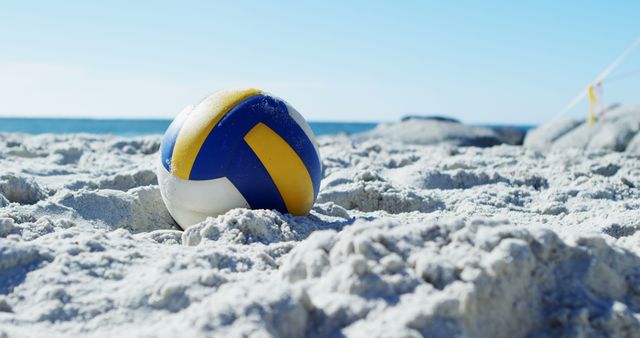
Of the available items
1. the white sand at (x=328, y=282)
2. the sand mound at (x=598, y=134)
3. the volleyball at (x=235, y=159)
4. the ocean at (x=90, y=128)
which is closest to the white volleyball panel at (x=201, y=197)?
the volleyball at (x=235, y=159)

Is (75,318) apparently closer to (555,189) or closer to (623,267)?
(623,267)

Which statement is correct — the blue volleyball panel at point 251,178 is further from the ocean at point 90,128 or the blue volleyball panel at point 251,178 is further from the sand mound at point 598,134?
the ocean at point 90,128

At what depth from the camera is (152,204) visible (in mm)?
4215

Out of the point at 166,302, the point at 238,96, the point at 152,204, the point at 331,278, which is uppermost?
the point at 238,96

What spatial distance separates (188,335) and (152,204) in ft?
8.32

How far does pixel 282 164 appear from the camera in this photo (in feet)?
11.8

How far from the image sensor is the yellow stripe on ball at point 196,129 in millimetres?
3566

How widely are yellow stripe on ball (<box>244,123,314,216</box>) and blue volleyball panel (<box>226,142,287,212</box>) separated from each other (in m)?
0.03

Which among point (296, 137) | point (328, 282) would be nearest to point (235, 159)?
point (296, 137)

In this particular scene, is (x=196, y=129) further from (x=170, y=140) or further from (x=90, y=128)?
(x=90, y=128)

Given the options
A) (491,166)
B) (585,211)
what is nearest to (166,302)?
(585,211)

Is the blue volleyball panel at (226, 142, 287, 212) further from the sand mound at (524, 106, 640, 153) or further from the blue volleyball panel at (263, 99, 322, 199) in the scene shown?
the sand mound at (524, 106, 640, 153)

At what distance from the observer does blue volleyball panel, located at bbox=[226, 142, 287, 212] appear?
11.6 ft

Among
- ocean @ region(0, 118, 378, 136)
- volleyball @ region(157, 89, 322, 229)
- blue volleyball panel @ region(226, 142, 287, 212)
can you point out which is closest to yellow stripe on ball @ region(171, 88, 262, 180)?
volleyball @ region(157, 89, 322, 229)
